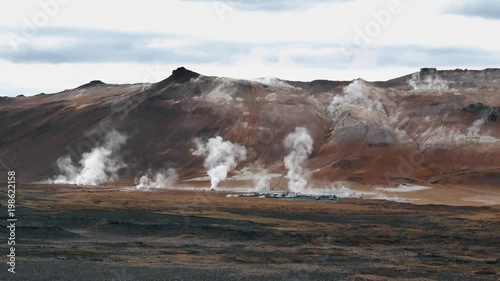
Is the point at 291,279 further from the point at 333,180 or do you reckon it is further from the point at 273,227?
the point at 333,180

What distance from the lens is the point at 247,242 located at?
86.9m

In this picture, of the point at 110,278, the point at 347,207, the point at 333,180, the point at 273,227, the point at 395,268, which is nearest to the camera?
the point at 110,278

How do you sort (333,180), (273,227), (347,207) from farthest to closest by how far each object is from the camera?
(333,180), (347,207), (273,227)

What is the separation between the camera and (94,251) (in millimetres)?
74688

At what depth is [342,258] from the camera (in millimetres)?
76312

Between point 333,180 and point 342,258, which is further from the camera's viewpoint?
point 333,180

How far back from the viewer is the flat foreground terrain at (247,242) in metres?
66.4

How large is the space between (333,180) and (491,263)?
122m

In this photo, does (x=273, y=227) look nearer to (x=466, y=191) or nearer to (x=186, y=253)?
(x=186, y=253)

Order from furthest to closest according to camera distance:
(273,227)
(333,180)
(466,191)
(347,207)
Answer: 1. (333,180)
2. (466,191)
3. (347,207)
4. (273,227)

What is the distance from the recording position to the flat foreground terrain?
6638 cm

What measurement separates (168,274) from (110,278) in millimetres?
4680

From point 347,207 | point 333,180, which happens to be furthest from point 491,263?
point 333,180

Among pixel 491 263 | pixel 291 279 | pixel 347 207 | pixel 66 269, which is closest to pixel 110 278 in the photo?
pixel 66 269
